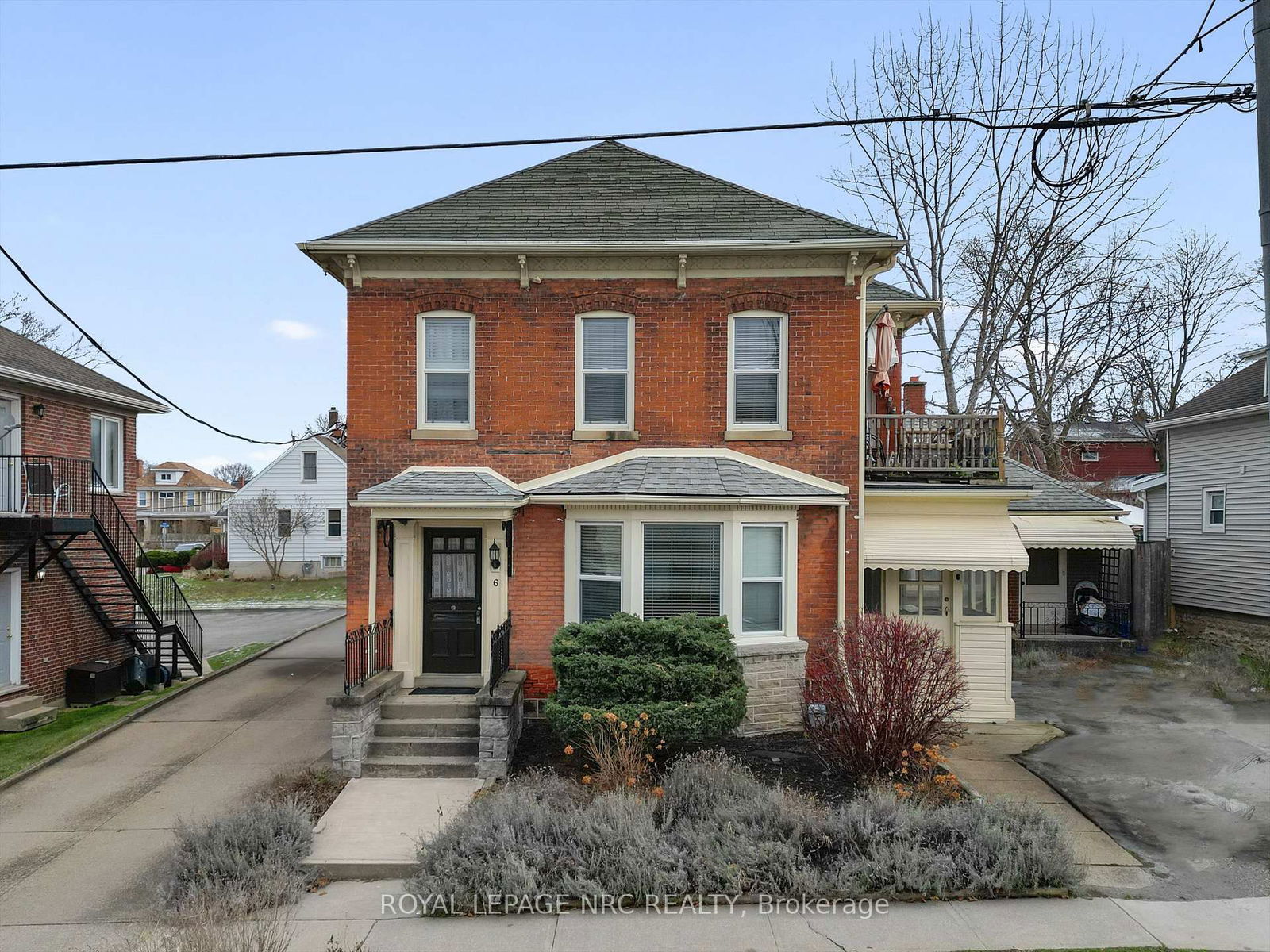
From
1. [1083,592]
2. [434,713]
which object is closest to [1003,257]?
[1083,592]

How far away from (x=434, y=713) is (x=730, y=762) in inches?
151

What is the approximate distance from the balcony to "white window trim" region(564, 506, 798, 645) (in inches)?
89.1

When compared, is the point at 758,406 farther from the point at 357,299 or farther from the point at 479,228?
the point at 357,299

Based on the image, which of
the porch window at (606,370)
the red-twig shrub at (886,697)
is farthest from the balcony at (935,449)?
the porch window at (606,370)

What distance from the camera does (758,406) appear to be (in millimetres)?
11172

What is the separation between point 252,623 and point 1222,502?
90.6ft

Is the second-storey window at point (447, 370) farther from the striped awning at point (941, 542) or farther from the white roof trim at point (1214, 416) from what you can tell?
the white roof trim at point (1214, 416)

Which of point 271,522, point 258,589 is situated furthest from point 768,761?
point 271,522

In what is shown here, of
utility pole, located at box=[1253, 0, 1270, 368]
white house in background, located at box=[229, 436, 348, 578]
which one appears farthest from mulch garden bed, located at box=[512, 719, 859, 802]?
white house in background, located at box=[229, 436, 348, 578]

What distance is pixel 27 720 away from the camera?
475 inches

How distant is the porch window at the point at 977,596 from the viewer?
11883 millimetres

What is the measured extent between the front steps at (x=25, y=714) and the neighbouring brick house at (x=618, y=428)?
20.5 ft

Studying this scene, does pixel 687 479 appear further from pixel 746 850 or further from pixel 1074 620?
pixel 1074 620

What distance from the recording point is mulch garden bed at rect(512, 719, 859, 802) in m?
8.37
